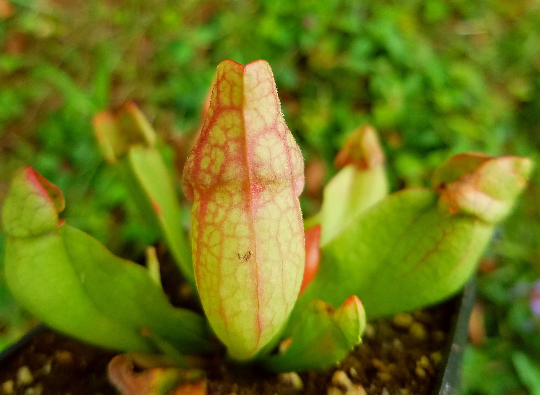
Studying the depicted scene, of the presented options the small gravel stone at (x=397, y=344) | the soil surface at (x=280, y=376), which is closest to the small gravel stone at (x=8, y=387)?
the soil surface at (x=280, y=376)

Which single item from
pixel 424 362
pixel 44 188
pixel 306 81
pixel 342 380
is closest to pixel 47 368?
pixel 44 188

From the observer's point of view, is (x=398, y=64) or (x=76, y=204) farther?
(x=398, y=64)

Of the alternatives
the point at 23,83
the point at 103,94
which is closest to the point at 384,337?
the point at 103,94

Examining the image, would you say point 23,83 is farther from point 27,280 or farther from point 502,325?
point 502,325

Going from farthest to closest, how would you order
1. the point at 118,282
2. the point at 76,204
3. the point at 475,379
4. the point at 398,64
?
the point at 398,64 → the point at 76,204 → the point at 475,379 → the point at 118,282

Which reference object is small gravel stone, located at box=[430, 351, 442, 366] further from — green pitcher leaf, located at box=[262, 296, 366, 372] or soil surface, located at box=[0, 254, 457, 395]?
green pitcher leaf, located at box=[262, 296, 366, 372]
